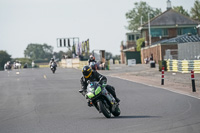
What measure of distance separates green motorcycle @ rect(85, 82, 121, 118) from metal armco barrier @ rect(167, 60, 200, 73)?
24982 mm

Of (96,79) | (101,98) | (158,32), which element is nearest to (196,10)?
(158,32)

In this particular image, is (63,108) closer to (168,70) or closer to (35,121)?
(35,121)

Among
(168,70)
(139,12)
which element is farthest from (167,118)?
(139,12)

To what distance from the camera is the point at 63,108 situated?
14.8m

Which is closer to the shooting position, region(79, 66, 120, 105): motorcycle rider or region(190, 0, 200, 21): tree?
region(79, 66, 120, 105): motorcycle rider

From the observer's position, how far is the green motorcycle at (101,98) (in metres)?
11.0

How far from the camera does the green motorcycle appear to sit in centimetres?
1105

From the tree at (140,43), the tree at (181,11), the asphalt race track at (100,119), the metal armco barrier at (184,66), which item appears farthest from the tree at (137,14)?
the asphalt race track at (100,119)

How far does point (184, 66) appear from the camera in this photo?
3822 cm

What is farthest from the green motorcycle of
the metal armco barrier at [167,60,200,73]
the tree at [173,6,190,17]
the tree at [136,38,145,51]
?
the tree at [173,6,190,17]

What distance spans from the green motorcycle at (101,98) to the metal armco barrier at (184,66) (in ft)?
82.0

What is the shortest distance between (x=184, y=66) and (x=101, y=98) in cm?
2785

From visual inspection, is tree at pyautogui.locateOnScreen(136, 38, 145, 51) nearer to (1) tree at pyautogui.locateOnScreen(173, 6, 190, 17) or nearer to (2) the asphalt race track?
(1) tree at pyautogui.locateOnScreen(173, 6, 190, 17)

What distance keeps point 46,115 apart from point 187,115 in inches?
161
